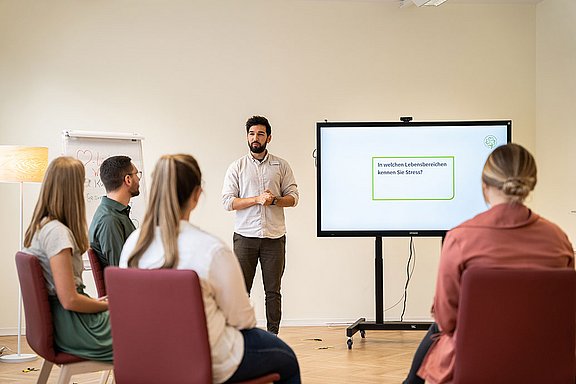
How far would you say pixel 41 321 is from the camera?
3182mm

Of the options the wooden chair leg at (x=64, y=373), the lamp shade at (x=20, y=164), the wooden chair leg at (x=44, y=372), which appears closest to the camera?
the wooden chair leg at (x=64, y=373)

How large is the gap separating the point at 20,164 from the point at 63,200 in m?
2.62

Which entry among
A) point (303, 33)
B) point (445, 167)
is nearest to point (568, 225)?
point (445, 167)

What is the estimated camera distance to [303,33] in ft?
24.2

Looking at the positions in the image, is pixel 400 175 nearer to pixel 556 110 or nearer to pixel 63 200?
pixel 556 110

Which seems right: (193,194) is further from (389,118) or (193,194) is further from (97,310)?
(389,118)

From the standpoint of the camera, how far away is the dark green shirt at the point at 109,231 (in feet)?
12.8

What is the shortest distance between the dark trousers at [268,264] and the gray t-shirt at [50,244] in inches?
108

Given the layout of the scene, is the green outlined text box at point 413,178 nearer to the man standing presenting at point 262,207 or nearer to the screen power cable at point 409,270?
the man standing presenting at point 262,207

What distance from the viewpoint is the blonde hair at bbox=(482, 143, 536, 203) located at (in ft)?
8.71

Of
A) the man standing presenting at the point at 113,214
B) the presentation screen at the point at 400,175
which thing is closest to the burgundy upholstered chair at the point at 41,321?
the man standing presenting at the point at 113,214

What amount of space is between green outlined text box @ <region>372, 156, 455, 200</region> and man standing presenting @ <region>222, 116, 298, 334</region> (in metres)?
0.74

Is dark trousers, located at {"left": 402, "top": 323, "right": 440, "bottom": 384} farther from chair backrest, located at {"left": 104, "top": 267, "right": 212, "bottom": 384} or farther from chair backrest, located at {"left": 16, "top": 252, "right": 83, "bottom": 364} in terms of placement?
chair backrest, located at {"left": 16, "top": 252, "right": 83, "bottom": 364}

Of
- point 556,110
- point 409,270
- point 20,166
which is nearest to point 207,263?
point 20,166
